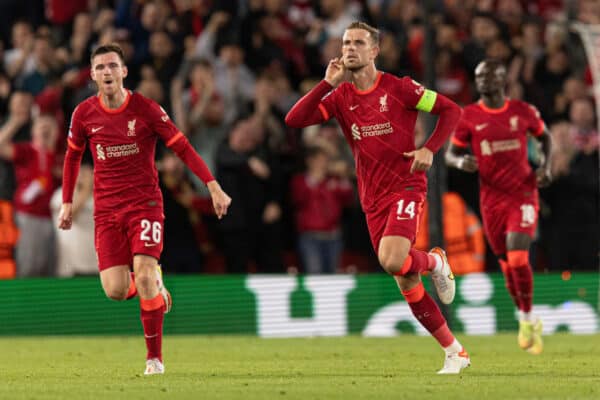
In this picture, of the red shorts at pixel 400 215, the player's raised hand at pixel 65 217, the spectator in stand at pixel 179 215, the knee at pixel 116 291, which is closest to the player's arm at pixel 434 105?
the red shorts at pixel 400 215

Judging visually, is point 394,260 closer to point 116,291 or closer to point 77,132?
point 116,291

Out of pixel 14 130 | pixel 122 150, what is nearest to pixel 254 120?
pixel 14 130

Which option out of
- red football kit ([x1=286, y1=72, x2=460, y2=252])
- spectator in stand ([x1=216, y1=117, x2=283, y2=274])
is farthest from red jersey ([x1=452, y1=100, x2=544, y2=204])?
spectator in stand ([x1=216, y1=117, x2=283, y2=274])

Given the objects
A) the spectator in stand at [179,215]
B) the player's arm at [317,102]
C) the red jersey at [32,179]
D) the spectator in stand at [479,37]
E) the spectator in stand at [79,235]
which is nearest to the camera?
the player's arm at [317,102]

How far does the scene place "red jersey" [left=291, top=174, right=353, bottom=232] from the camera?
1758cm

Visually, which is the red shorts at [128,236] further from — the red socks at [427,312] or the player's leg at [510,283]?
the player's leg at [510,283]

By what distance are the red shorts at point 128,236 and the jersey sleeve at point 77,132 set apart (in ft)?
2.11

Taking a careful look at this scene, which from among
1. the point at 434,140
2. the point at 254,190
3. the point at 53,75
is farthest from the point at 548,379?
the point at 53,75

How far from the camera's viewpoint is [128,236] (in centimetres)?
1104

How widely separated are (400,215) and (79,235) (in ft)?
24.2

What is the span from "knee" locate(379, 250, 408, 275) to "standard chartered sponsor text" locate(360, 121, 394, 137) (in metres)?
1.02

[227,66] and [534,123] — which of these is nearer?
[534,123]

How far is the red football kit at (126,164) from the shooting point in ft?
35.9

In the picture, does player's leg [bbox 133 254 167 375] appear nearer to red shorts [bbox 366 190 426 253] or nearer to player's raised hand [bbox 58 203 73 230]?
player's raised hand [bbox 58 203 73 230]
